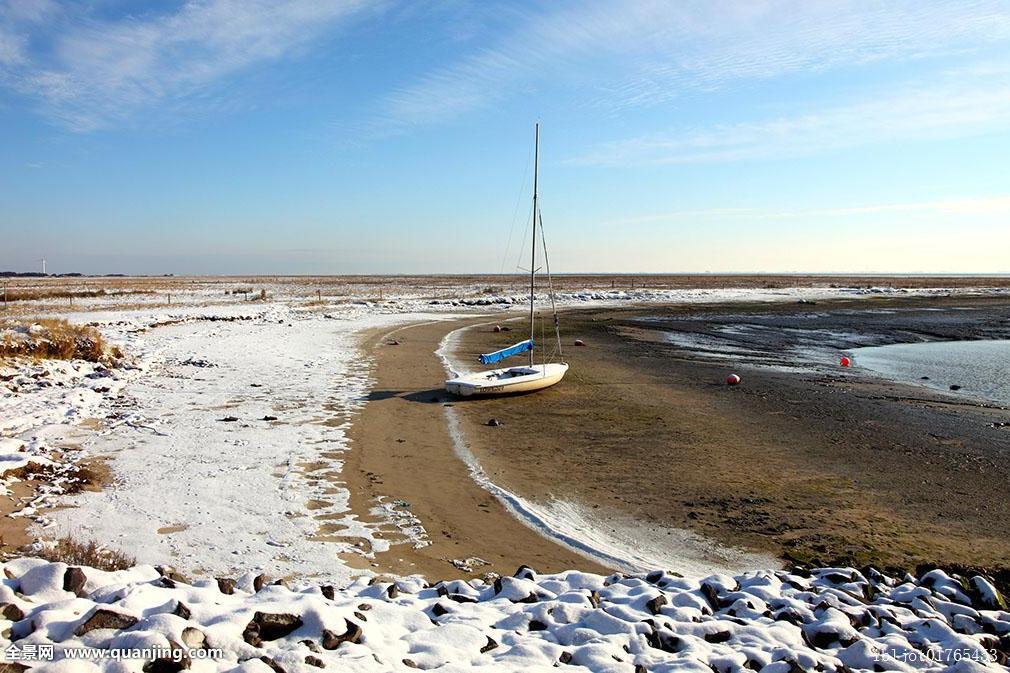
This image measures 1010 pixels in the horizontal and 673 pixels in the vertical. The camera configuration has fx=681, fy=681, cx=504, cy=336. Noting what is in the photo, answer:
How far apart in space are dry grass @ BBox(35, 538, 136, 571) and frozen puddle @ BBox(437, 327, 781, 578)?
17.3 ft

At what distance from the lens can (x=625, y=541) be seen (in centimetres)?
962

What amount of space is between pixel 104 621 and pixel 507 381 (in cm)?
1399

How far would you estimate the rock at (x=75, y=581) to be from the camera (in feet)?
19.4

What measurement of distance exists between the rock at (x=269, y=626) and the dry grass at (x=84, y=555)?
231 centimetres

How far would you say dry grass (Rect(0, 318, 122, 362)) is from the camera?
19.6 meters

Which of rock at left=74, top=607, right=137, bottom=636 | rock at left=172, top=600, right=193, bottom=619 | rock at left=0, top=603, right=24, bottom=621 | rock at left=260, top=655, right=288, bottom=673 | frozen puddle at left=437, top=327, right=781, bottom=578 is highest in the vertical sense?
rock at left=0, top=603, right=24, bottom=621

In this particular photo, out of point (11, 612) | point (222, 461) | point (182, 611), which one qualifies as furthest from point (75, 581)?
point (222, 461)

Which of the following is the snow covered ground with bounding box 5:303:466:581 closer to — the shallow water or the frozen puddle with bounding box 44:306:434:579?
the frozen puddle with bounding box 44:306:434:579

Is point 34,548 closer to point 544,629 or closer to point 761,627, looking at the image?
point 544,629

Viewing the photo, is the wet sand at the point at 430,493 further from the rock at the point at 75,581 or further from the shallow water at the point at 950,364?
the shallow water at the point at 950,364

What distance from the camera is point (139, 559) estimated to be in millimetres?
8117

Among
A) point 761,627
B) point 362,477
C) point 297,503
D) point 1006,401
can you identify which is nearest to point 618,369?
point 1006,401

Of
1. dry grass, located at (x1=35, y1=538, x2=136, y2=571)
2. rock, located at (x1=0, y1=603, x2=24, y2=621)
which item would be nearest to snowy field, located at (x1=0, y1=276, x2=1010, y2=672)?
rock, located at (x1=0, y1=603, x2=24, y2=621)

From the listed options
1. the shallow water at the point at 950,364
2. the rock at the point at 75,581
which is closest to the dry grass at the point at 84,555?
the rock at the point at 75,581
